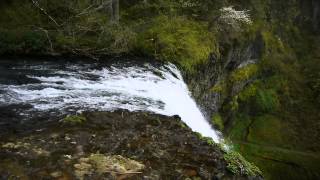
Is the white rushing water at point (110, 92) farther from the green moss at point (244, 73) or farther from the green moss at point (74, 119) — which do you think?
the green moss at point (244, 73)

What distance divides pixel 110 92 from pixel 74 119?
2375 mm

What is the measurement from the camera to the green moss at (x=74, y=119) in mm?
7704

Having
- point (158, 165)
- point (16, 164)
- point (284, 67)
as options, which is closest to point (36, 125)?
point (16, 164)

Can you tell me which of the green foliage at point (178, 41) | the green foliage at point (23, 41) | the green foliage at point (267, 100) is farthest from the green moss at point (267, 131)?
the green foliage at point (23, 41)

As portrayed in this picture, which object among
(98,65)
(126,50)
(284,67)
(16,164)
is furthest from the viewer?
(284,67)

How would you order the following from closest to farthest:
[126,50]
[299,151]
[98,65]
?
[98,65], [126,50], [299,151]

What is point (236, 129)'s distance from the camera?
22500 mm

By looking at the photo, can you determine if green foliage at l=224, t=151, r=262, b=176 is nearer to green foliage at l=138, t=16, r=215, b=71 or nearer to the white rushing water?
the white rushing water

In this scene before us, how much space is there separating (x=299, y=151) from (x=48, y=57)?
12.9 meters

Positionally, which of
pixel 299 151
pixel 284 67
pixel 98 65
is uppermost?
pixel 98 65

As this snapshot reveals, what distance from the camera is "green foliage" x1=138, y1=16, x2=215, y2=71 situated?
14.6 metres

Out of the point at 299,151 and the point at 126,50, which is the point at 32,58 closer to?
the point at 126,50

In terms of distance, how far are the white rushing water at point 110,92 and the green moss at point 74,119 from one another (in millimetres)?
670

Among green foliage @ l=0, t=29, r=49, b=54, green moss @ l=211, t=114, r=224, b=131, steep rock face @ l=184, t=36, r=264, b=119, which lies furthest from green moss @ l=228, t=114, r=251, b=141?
green foliage @ l=0, t=29, r=49, b=54
